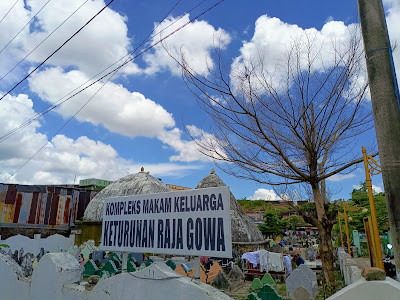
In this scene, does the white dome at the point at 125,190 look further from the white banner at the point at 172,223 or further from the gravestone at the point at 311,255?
the white banner at the point at 172,223

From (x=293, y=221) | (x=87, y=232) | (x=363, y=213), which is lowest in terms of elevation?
(x=87, y=232)

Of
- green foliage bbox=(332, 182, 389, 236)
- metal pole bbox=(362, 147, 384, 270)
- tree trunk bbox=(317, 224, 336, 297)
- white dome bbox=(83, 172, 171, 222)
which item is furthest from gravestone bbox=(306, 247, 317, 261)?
metal pole bbox=(362, 147, 384, 270)

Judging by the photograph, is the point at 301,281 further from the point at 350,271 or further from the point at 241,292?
the point at 241,292

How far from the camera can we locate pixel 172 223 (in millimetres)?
3846

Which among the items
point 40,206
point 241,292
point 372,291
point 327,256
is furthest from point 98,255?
point 372,291

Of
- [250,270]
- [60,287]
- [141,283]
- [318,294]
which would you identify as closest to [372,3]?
[141,283]

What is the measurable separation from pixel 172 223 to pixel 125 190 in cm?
2376

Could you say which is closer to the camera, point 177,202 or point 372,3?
point 372,3

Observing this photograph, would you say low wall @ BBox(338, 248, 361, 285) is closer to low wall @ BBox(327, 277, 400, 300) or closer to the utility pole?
the utility pole

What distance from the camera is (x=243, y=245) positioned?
21578 millimetres

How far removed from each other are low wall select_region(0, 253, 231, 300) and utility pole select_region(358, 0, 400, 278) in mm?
1762

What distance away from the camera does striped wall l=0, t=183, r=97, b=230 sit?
73.5 ft

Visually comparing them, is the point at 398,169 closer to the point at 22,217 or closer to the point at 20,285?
the point at 20,285

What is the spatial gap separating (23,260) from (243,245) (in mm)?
13725
